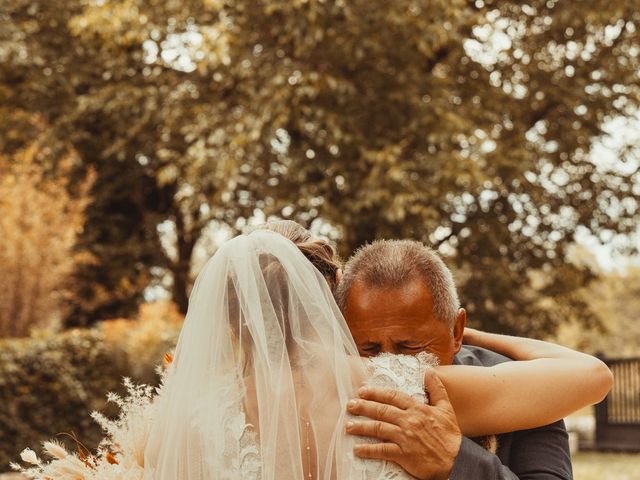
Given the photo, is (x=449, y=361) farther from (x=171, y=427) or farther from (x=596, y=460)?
(x=596, y=460)

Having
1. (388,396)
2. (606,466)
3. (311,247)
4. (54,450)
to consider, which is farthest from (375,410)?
(606,466)

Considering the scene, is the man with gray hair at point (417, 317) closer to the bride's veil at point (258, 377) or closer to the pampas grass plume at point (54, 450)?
the bride's veil at point (258, 377)

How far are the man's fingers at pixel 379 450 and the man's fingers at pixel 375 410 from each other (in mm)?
56

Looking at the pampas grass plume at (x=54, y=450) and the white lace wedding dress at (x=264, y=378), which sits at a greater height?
the white lace wedding dress at (x=264, y=378)

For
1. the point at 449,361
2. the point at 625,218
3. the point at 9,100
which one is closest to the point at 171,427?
the point at 449,361

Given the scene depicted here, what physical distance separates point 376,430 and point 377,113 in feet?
32.8

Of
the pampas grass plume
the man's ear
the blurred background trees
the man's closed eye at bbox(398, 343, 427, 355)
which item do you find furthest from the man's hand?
the blurred background trees

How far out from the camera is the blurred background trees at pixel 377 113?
434 inches

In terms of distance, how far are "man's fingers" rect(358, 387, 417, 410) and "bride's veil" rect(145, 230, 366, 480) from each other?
6 cm

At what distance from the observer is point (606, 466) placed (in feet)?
45.5

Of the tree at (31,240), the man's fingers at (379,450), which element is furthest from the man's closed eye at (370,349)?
the tree at (31,240)

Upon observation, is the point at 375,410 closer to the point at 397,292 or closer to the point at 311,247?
the point at 397,292

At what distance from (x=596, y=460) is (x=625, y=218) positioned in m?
4.10

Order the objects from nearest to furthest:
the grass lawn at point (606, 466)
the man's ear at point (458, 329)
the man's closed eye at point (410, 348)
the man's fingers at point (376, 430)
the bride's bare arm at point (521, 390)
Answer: the man's fingers at point (376, 430) → the bride's bare arm at point (521, 390) → the man's closed eye at point (410, 348) → the man's ear at point (458, 329) → the grass lawn at point (606, 466)
